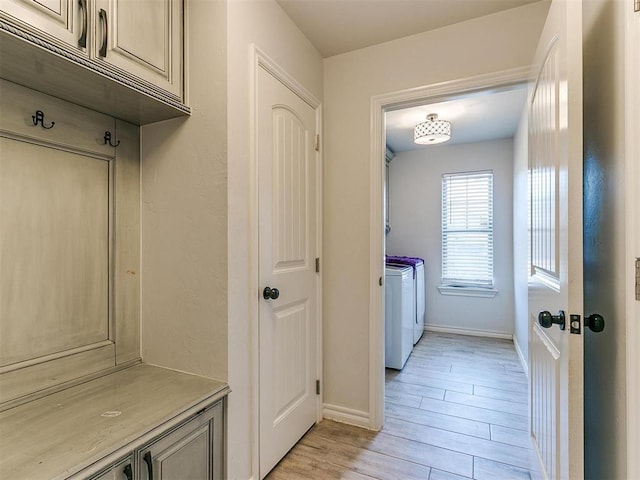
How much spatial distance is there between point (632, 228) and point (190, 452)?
1560mm

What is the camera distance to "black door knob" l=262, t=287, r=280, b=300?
61.2 inches

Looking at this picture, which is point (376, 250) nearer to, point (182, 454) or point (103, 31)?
point (182, 454)

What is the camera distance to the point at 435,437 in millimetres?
1948

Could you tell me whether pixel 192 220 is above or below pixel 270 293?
above

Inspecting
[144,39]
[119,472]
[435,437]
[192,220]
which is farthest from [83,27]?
[435,437]

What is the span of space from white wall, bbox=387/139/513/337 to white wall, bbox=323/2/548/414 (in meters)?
2.53

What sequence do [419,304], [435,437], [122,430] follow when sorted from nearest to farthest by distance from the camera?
[122,430]
[435,437]
[419,304]

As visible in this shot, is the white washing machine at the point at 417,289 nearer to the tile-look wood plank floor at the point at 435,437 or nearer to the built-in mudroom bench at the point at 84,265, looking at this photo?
the tile-look wood plank floor at the point at 435,437

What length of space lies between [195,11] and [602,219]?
70.6 inches

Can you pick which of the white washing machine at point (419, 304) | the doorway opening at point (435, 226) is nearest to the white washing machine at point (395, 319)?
the doorway opening at point (435, 226)

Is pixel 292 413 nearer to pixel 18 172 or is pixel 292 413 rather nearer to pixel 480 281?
pixel 18 172

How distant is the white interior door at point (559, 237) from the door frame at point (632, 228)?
0.10 metres

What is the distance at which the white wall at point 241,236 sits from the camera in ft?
4.45

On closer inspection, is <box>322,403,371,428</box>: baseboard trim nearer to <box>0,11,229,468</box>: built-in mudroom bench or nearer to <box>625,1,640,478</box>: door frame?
<box>0,11,229,468</box>: built-in mudroom bench
